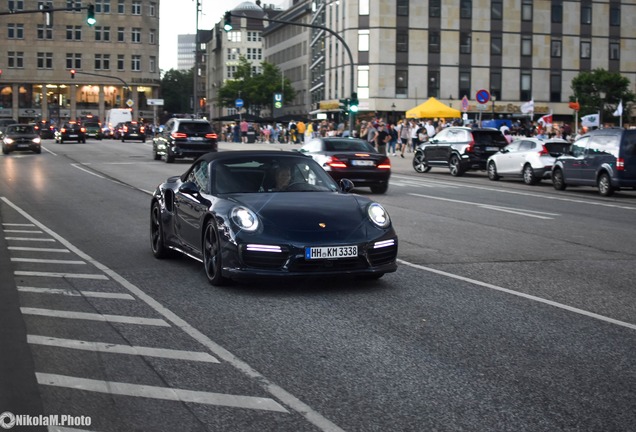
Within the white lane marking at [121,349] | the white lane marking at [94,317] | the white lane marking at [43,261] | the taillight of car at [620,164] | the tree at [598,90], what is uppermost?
the tree at [598,90]

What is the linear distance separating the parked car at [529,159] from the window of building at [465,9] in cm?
6103

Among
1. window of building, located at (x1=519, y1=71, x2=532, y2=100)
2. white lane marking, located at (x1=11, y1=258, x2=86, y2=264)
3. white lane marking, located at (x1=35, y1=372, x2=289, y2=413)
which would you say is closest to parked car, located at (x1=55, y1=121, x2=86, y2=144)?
window of building, located at (x1=519, y1=71, x2=532, y2=100)

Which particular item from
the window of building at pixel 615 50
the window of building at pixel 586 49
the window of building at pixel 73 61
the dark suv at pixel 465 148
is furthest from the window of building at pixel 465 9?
the window of building at pixel 73 61

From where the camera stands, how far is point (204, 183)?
10.8m

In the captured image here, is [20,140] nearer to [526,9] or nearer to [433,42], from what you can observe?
[433,42]

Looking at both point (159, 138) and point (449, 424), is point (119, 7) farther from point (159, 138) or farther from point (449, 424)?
point (449, 424)

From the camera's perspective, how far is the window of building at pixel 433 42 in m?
92.4

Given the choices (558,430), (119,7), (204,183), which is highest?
(119,7)

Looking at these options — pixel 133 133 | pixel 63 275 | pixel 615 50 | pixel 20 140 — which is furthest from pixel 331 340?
pixel 615 50

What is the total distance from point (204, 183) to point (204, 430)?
5.91 meters

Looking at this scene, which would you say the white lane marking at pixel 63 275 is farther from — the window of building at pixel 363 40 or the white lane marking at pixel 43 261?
the window of building at pixel 363 40

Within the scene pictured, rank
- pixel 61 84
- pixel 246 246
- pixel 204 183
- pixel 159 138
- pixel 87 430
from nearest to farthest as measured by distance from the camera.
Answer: pixel 87 430, pixel 246 246, pixel 204 183, pixel 159 138, pixel 61 84

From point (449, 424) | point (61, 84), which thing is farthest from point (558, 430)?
point (61, 84)

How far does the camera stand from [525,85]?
9481cm
